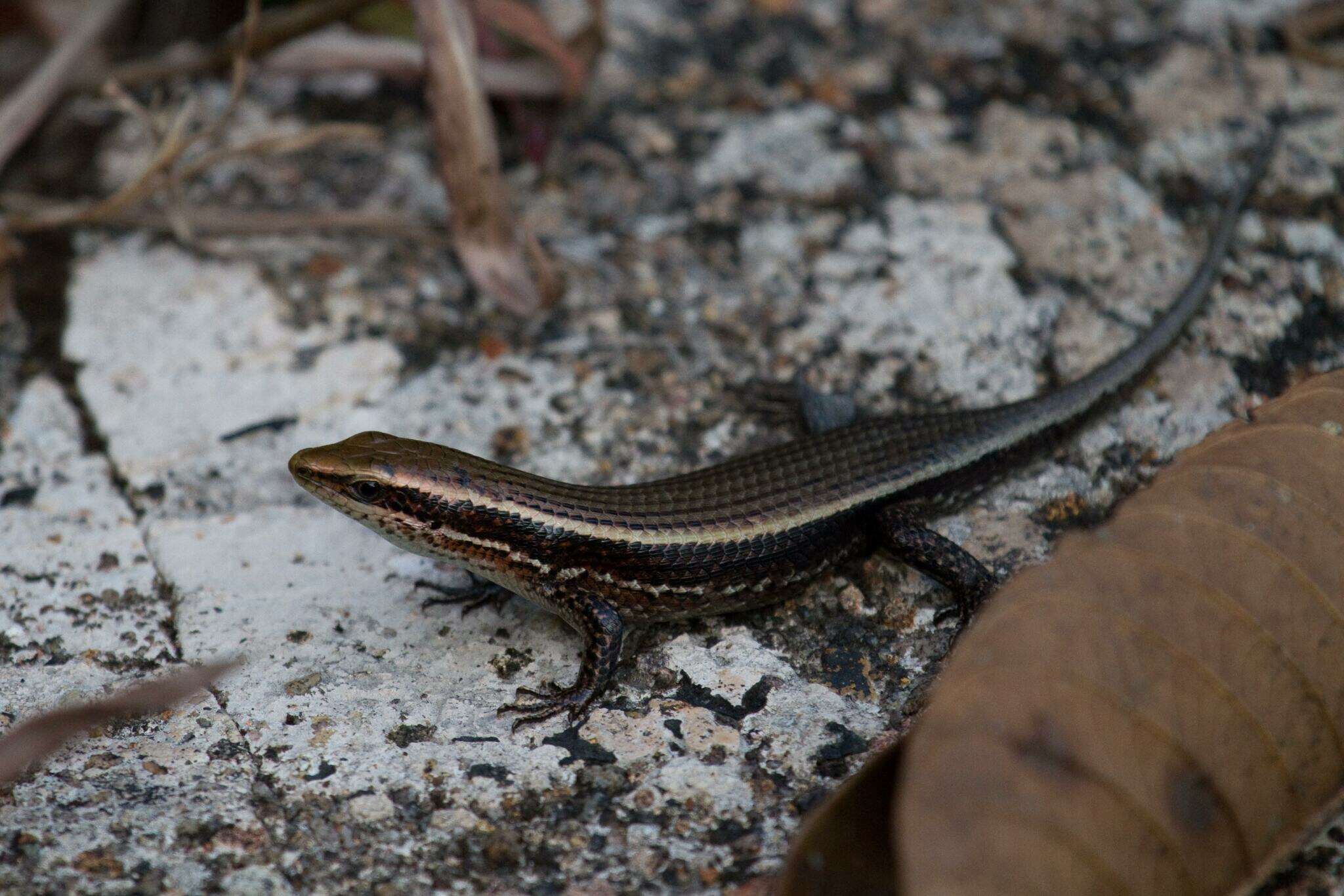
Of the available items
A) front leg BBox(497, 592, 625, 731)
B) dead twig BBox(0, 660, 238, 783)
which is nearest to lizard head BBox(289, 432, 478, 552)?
front leg BBox(497, 592, 625, 731)

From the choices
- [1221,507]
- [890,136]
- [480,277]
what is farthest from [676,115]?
[1221,507]

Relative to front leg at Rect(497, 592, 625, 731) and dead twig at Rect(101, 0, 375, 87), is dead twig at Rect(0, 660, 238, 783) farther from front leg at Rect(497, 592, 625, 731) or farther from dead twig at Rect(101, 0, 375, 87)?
dead twig at Rect(101, 0, 375, 87)

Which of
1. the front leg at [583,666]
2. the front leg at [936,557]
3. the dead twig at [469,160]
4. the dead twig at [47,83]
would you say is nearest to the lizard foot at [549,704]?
the front leg at [583,666]

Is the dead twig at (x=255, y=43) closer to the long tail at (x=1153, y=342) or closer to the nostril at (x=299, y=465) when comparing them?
the nostril at (x=299, y=465)

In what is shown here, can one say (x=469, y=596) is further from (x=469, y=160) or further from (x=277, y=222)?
(x=277, y=222)

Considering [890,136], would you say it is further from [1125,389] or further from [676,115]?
[1125,389]

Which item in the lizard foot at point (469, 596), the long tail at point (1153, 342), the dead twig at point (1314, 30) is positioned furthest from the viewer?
the dead twig at point (1314, 30)
